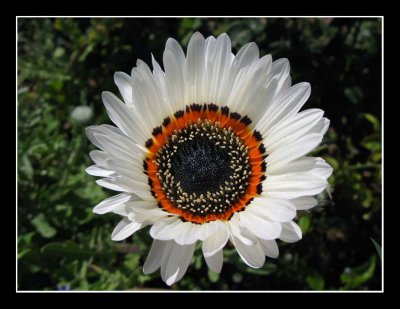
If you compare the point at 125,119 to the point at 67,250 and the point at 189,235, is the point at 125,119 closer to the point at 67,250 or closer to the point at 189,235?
the point at 189,235

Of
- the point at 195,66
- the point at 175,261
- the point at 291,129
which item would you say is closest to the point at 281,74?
the point at 291,129

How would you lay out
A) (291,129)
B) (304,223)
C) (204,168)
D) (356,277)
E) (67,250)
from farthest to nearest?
(356,277) → (67,250) → (304,223) → (204,168) → (291,129)

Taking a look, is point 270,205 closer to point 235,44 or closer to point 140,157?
point 140,157

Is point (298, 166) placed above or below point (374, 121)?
below

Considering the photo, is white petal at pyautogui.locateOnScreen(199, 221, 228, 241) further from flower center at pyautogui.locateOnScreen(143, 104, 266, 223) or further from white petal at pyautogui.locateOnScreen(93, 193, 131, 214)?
white petal at pyautogui.locateOnScreen(93, 193, 131, 214)

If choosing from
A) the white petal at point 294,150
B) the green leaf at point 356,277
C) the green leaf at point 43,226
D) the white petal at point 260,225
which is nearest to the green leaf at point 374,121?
the green leaf at point 356,277

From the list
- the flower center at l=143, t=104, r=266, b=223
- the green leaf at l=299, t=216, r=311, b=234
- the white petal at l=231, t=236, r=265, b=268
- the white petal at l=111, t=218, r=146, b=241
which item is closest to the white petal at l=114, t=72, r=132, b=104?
the flower center at l=143, t=104, r=266, b=223

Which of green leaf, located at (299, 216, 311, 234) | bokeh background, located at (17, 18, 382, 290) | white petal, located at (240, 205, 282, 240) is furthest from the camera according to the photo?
bokeh background, located at (17, 18, 382, 290)
